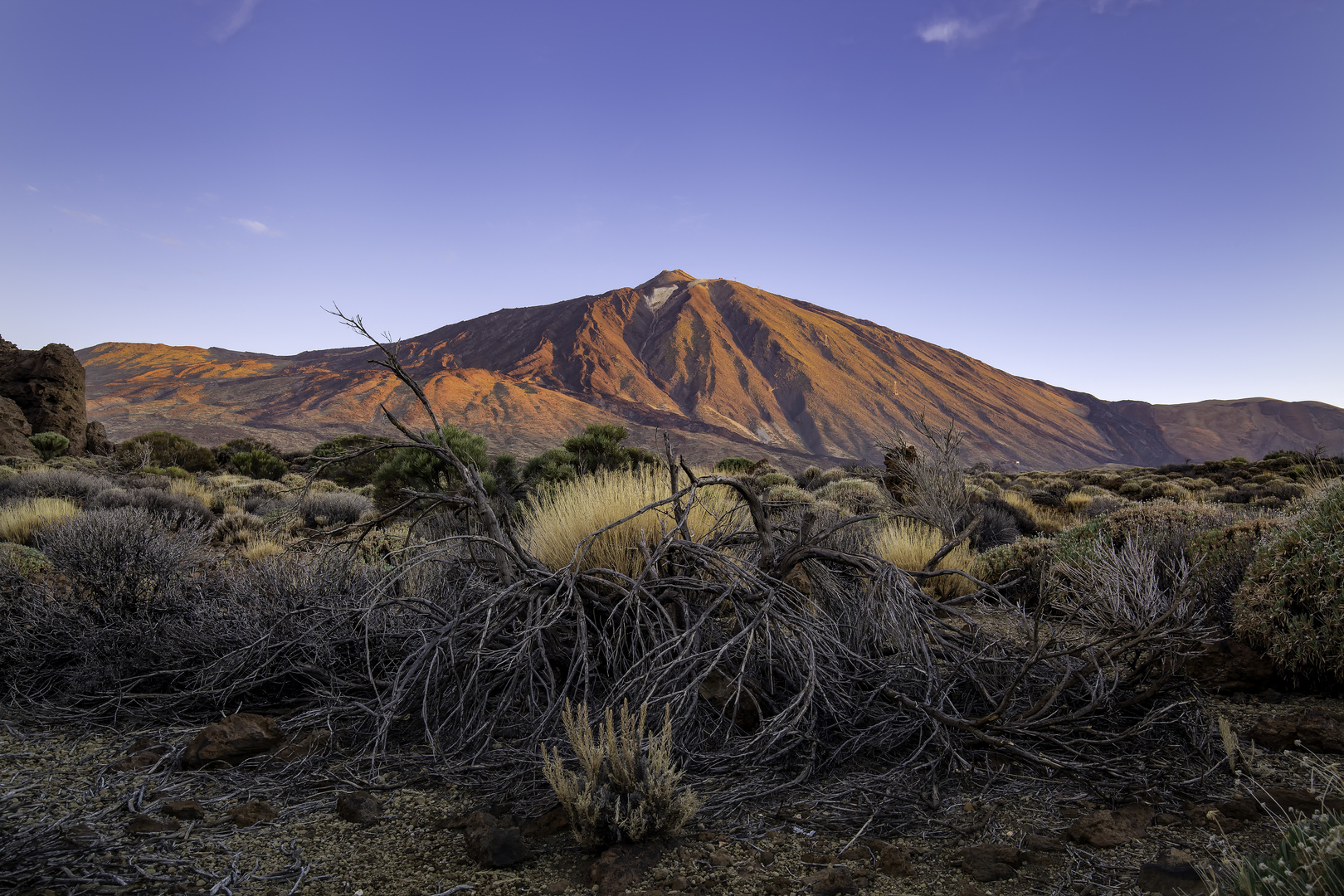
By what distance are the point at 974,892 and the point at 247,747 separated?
3.17m

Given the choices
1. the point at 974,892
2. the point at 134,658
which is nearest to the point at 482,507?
the point at 134,658

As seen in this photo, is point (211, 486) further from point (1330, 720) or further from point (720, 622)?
point (1330, 720)

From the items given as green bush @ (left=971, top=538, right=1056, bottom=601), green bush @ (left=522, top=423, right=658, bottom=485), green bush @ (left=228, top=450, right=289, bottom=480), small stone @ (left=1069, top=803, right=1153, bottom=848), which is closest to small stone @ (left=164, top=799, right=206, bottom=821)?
small stone @ (left=1069, top=803, right=1153, bottom=848)

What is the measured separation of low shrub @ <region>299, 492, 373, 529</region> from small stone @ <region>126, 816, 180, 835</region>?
37.9 feet

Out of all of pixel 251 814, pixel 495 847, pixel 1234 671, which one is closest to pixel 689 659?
pixel 495 847

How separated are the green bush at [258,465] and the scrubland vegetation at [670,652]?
23.2 meters

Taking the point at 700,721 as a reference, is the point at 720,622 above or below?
above

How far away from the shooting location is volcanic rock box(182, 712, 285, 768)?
3168 millimetres

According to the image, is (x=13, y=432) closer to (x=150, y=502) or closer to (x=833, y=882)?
(x=150, y=502)

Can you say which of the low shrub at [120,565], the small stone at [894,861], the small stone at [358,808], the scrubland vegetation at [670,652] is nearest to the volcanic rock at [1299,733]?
the scrubland vegetation at [670,652]

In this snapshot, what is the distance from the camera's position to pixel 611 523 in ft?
14.2

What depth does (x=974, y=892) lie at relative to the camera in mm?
2129

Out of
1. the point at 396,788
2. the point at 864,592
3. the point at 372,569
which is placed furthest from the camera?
the point at 372,569

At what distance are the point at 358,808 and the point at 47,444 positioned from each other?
2826cm
